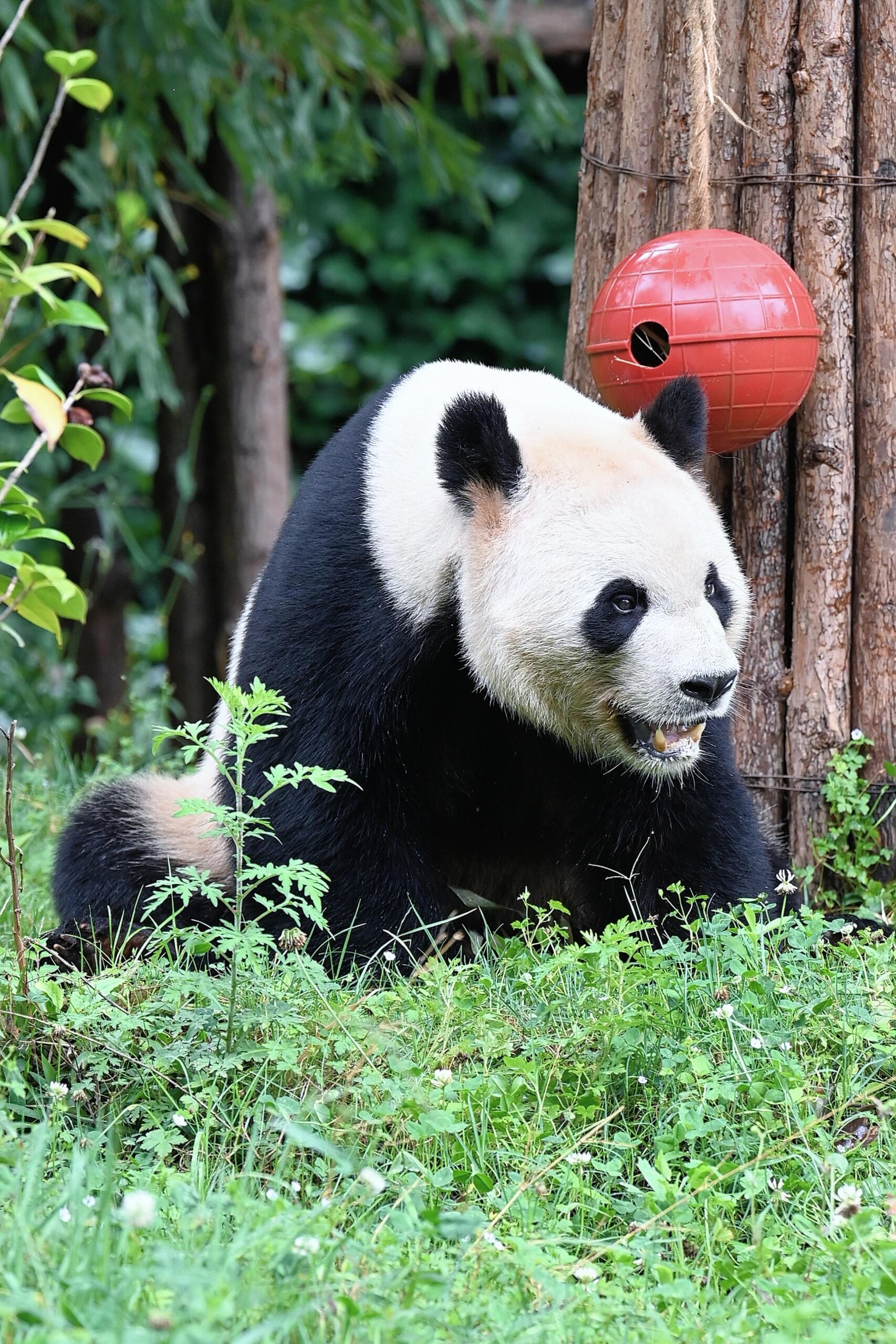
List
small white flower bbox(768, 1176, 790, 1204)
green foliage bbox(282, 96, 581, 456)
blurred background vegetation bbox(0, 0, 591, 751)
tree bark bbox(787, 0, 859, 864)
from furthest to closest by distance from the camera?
green foliage bbox(282, 96, 581, 456)
blurred background vegetation bbox(0, 0, 591, 751)
tree bark bbox(787, 0, 859, 864)
small white flower bbox(768, 1176, 790, 1204)

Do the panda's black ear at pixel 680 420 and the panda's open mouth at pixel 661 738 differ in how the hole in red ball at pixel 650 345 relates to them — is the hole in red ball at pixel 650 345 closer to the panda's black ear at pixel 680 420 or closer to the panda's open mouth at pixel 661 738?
the panda's black ear at pixel 680 420

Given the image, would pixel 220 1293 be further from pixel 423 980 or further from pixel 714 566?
pixel 714 566

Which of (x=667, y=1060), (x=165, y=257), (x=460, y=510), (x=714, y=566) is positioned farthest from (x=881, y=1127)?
(x=165, y=257)

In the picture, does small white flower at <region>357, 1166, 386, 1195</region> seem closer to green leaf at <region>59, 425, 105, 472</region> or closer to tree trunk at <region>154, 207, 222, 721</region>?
green leaf at <region>59, 425, 105, 472</region>

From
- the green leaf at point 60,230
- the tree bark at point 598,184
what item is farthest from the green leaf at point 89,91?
the tree bark at point 598,184

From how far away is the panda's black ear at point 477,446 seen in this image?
3115 mm

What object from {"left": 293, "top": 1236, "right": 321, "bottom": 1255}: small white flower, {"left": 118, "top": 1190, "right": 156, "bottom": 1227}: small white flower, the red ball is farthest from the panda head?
{"left": 118, "top": 1190, "right": 156, "bottom": 1227}: small white flower

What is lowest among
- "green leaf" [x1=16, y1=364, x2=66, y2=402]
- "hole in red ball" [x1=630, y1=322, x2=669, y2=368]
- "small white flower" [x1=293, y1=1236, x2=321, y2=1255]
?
"small white flower" [x1=293, y1=1236, x2=321, y2=1255]

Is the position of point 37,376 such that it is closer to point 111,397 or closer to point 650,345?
point 111,397

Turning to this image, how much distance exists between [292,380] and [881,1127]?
30.0 feet

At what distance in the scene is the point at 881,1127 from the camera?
2.45m

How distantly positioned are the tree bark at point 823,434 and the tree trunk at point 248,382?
3636 mm

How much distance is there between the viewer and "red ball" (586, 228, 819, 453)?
330 centimetres

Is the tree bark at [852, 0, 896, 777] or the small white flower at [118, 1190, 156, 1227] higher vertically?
the tree bark at [852, 0, 896, 777]
